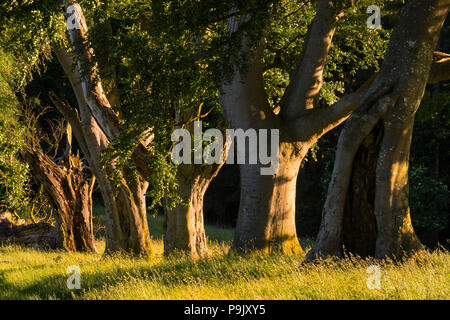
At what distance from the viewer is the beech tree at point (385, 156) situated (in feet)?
28.4

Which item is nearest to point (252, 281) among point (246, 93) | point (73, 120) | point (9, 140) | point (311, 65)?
point (246, 93)

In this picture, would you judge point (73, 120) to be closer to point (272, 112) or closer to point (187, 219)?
point (187, 219)

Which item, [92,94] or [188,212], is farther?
[92,94]

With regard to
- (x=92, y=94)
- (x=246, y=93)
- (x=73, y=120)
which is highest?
(x=92, y=94)

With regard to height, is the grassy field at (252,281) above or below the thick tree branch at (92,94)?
below

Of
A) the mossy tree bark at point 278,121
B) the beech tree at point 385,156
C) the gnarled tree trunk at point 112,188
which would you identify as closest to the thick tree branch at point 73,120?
the gnarled tree trunk at point 112,188

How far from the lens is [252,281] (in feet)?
24.3

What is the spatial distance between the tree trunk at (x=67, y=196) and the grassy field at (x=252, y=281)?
6132 millimetres

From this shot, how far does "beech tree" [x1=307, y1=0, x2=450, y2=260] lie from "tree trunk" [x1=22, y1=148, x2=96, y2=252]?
1105 centimetres

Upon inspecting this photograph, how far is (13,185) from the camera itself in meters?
16.5

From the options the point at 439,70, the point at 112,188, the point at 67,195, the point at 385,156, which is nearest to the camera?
the point at 385,156

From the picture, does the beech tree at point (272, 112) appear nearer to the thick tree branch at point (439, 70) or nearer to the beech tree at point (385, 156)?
the thick tree branch at point (439, 70)

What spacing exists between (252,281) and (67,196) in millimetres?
11878

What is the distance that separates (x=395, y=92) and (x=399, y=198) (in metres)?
1.89
